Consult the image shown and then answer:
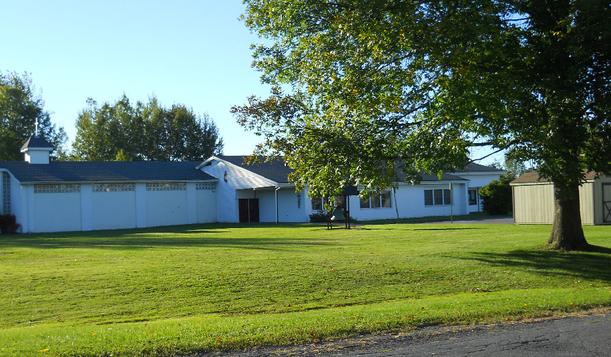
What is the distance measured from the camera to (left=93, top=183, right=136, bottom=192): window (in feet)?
156

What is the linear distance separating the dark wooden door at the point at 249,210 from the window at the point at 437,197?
497 inches

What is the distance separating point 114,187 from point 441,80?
35.5 m

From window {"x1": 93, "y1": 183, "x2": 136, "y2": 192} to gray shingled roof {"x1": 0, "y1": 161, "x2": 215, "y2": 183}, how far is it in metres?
0.42

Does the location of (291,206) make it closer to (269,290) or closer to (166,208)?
(166,208)

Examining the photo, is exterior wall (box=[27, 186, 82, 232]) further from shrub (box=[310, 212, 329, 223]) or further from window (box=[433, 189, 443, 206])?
window (box=[433, 189, 443, 206])

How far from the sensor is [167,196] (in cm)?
5050

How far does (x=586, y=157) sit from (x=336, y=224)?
2472 cm

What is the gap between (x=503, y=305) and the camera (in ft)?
41.3

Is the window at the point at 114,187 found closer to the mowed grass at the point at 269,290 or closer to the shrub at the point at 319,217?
the shrub at the point at 319,217

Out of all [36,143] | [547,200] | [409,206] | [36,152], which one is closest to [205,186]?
[36,152]

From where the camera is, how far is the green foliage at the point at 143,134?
77500 millimetres

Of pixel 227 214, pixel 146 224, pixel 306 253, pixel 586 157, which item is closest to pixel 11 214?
pixel 146 224

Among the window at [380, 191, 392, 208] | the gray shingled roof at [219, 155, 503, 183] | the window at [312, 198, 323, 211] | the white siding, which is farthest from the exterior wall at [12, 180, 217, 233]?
the window at [380, 191, 392, 208]

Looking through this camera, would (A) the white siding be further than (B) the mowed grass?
Yes
